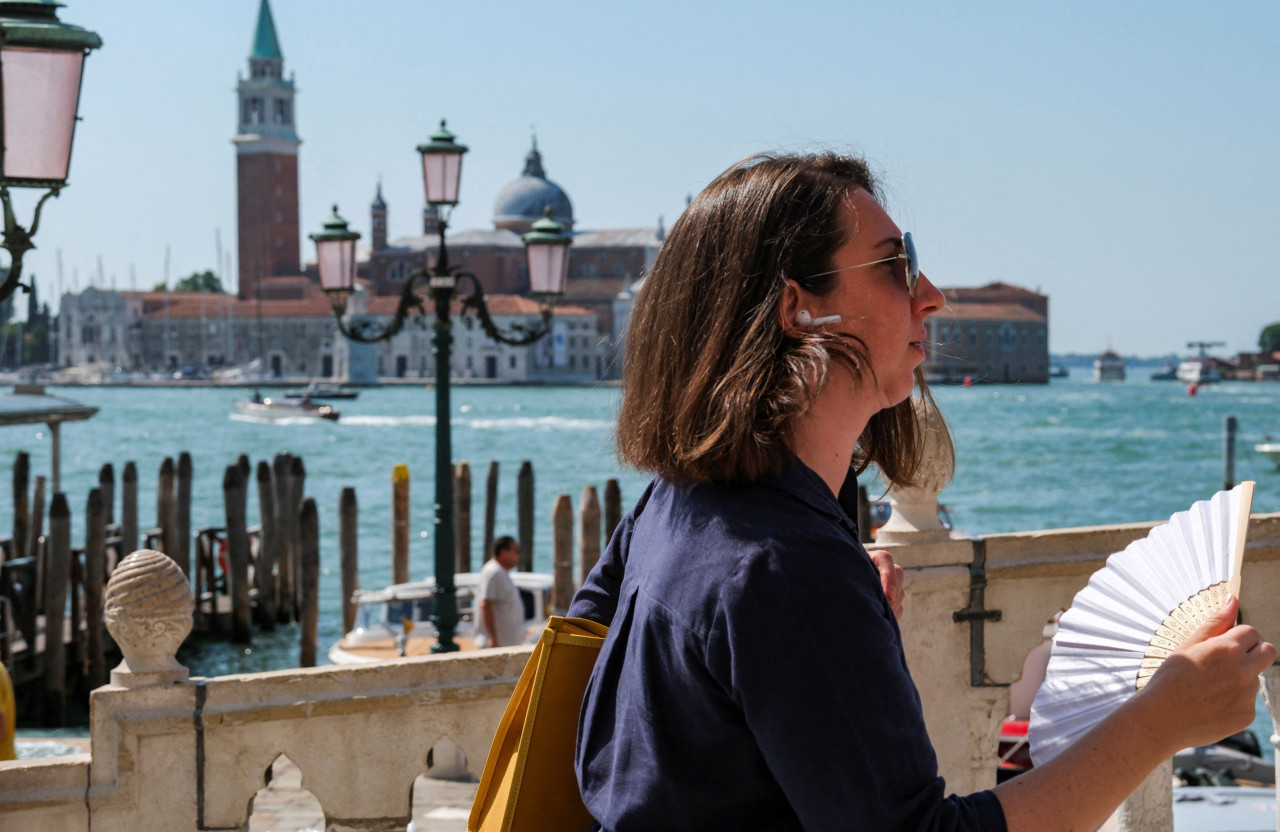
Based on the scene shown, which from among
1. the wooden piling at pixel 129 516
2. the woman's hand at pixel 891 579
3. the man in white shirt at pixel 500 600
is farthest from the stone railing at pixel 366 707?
the wooden piling at pixel 129 516

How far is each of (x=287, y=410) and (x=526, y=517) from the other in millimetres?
40042

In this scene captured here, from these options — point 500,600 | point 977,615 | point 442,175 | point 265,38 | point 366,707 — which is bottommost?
point 500,600

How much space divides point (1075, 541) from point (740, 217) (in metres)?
1.56

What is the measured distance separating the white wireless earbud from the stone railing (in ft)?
4.15

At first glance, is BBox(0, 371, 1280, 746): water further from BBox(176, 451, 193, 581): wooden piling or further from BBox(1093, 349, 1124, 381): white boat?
BBox(1093, 349, 1124, 381): white boat

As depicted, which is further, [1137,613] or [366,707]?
[366,707]

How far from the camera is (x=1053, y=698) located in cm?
112

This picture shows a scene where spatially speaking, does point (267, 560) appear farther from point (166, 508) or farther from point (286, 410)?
point (286, 410)

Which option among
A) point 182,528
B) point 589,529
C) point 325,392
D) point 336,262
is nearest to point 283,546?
point 182,528

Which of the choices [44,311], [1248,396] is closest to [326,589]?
[1248,396]

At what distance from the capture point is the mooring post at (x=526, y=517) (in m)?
13.5

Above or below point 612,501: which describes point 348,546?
below

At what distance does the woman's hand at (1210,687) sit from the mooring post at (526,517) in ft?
41.1

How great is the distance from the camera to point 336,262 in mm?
7160
